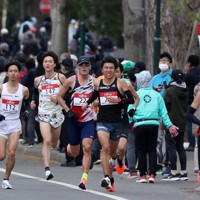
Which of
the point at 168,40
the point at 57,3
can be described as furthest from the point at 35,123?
the point at 57,3

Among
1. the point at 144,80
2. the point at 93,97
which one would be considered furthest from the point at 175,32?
the point at 93,97

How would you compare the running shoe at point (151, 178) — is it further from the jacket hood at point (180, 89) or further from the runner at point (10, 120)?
the runner at point (10, 120)

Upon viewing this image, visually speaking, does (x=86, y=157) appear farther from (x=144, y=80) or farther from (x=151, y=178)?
(x=144, y=80)

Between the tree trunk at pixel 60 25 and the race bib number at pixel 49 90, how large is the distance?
16774 mm

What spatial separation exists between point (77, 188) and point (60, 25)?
18.8 meters

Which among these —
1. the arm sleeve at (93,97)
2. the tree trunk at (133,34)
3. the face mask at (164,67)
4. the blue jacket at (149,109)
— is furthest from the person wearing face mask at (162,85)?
the tree trunk at (133,34)

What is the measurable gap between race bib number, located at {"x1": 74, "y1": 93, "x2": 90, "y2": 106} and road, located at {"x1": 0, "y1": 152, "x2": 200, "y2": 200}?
1.26 m

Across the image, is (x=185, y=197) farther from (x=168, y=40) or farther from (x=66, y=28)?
(x=66, y=28)

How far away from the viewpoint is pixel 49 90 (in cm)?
1809

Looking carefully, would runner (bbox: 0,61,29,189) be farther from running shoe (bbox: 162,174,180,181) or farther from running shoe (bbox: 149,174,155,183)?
running shoe (bbox: 162,174,180,181)

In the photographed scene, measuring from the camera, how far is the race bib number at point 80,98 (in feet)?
54.6

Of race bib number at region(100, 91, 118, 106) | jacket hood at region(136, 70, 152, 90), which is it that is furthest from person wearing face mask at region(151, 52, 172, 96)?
race bib number at region(100, 91, 118, 106)

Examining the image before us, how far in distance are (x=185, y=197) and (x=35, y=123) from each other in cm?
852

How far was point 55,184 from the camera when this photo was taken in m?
17.3
